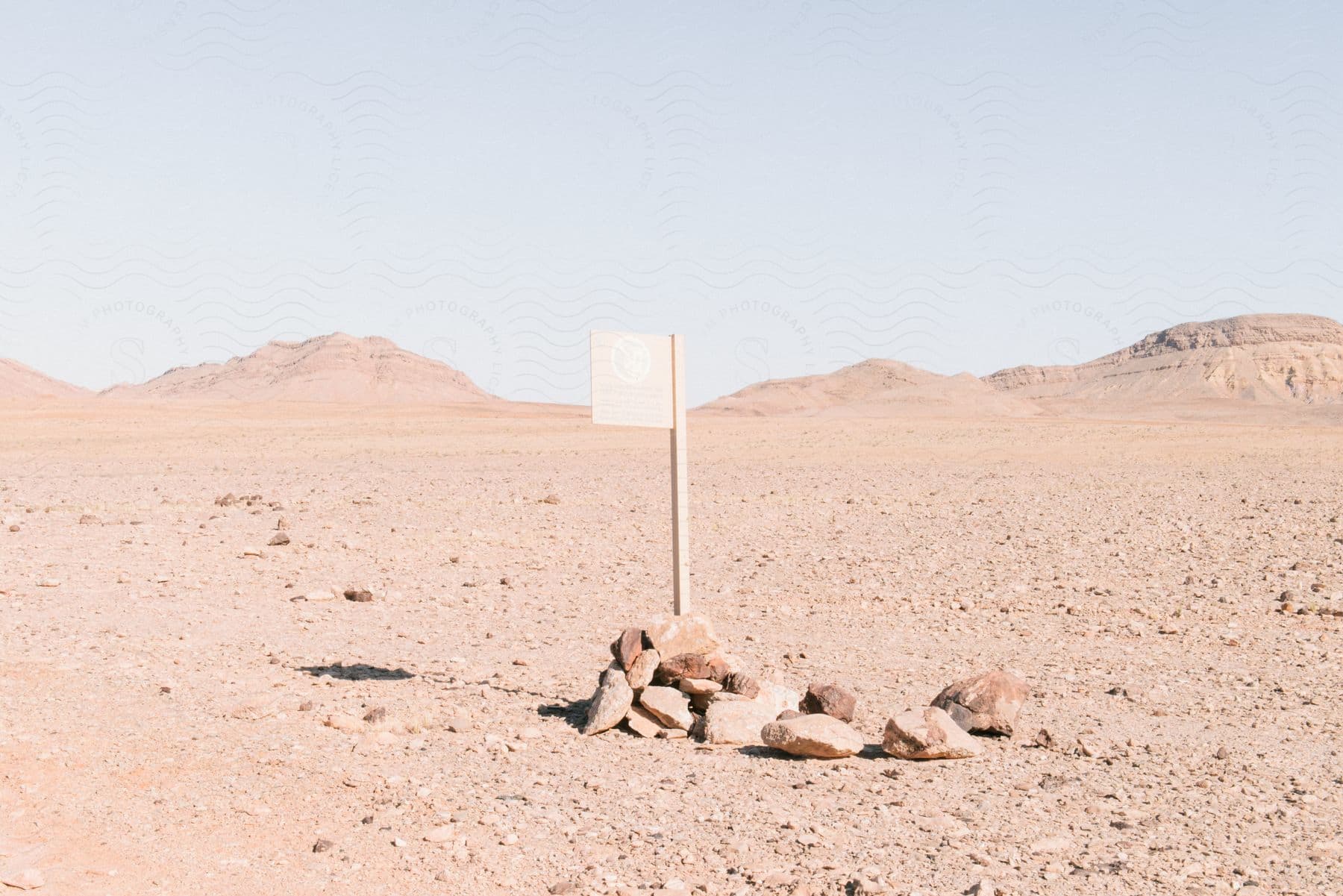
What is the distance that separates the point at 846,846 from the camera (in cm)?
541

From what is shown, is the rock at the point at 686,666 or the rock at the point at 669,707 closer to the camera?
the rock at the point at 669,707

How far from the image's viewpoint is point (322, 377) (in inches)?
6245

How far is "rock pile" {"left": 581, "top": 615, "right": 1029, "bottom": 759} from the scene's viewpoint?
6.66 m

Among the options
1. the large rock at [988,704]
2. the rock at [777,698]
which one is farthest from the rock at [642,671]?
the large rock at [988,704]

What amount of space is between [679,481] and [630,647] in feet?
4.09

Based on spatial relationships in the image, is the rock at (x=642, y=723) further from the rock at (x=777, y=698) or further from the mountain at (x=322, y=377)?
the mountain at (x=322, y=377)

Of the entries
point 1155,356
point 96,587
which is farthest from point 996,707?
point 1155,356

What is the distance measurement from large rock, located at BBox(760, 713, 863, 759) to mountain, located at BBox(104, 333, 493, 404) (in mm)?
147186

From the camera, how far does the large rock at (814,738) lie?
6.63 metres

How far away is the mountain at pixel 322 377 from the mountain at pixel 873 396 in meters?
37.9

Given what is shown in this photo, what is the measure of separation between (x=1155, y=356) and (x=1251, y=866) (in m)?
167

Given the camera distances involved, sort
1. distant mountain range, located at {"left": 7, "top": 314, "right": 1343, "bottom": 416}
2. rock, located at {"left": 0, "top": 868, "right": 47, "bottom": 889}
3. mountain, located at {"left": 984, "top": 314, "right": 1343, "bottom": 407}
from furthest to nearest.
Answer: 1. mountain, located at {"left": 984, "top": 314, "right": 1343, "bottom": 407}
2. distant mountain range, located at {"left": 7, "top": 314, "right": 1343, "bottom": 416}
3. rock, located at {"left": 0, "top": 868, "right": 47, "bottom": 889}

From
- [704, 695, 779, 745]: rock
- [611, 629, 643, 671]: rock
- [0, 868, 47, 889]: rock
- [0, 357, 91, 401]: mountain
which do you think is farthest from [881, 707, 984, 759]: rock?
[0, 357, 91, 401]: mountain

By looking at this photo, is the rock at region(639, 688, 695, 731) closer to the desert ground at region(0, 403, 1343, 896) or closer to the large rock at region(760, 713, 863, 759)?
the desert ground at region(0, 403, 1343, 896)
